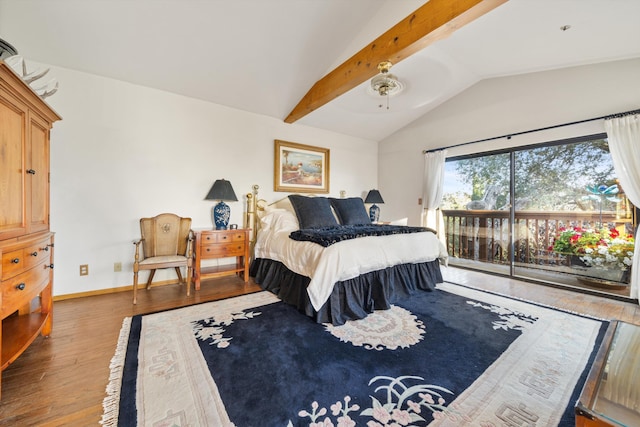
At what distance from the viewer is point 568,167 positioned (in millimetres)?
3188

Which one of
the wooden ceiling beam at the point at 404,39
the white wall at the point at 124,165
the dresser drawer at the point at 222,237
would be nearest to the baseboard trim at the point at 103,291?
the white wall at the point at 124,165

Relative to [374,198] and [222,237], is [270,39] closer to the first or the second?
[222,237]

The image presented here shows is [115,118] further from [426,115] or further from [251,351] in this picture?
[426,115]

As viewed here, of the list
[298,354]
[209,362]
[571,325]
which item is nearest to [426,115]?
[571,325]

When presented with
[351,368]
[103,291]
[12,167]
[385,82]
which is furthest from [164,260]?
[385,82]

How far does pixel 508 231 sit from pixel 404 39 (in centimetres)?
313

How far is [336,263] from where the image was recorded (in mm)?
2170

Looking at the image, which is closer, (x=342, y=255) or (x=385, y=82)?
(x=342, y=255)

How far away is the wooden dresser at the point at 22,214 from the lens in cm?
125

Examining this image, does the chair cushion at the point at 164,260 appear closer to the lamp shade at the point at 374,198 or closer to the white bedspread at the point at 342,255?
the white bedspread at the point at 342,255

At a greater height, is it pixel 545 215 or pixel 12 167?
pixel 12 167

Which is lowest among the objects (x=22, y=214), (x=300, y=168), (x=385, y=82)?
(x=22, y=214)

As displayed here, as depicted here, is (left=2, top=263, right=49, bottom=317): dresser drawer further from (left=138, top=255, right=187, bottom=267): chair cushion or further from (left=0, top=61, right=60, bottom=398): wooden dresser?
(left=138, top=255, right=187, bottom=267): chair cushion

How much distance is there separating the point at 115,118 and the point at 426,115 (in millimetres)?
4653
